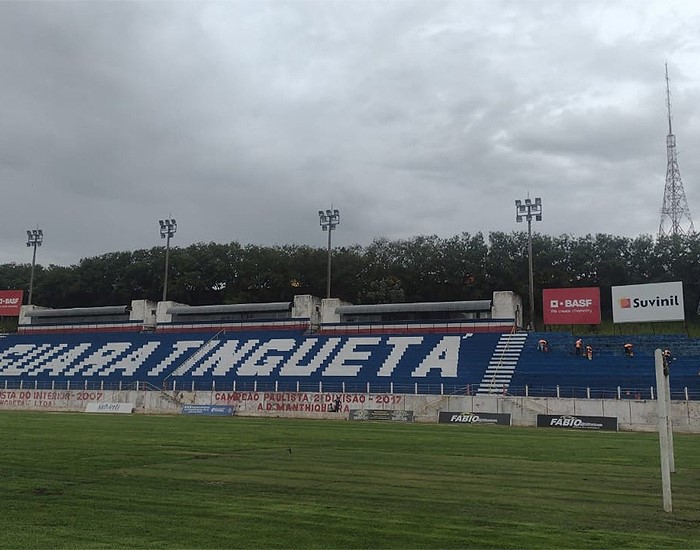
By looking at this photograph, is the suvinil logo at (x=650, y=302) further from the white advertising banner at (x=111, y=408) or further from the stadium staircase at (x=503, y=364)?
the white advertising banner at (x=111, y=408)

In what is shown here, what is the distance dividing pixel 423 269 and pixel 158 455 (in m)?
65.9

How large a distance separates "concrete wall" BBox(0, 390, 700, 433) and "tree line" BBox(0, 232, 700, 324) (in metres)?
34.8

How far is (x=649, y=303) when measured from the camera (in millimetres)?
50875

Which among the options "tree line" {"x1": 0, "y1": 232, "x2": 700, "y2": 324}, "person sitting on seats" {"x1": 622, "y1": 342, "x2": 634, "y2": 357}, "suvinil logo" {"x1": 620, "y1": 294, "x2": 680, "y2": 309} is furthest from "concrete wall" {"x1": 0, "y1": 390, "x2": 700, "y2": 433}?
"tree line" {"x1": 0, "y1": 232, "x2": 700, "y2": 324}

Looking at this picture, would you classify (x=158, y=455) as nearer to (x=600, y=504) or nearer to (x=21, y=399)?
(x=600, y=504)

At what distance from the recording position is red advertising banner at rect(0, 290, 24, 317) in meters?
78.2

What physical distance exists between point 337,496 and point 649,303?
45.2 m

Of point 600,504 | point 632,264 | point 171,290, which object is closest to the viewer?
point 600,504

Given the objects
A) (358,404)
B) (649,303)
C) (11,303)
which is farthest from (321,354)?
(11,303)

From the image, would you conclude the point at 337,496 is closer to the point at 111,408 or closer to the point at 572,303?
the point at 111,408

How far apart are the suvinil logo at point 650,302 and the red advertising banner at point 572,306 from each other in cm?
306

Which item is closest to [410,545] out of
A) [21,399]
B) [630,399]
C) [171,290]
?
[630,399]

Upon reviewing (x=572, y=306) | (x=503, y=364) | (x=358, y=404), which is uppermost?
(x=572, y=306)

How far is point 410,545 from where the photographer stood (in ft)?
28.2
